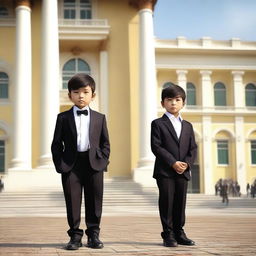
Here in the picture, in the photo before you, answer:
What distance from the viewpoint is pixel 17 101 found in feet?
87.3

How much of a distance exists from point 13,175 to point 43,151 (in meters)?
2.01

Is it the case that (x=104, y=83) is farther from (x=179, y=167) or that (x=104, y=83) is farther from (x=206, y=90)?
(x=179, y=167)

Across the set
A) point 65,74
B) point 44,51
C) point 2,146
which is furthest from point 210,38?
point 2,146

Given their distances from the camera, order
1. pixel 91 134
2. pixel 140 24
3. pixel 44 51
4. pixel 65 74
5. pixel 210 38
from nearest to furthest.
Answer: pixel 91 134 → pixel 44 51 → pixel 140 24 → pixel 65 74 → pixel 210 38

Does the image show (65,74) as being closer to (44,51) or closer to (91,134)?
(44,51)

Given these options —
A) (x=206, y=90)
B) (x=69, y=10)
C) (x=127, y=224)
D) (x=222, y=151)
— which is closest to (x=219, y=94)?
(x=206, y=90)

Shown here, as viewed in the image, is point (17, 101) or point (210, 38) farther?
point (210, 38)

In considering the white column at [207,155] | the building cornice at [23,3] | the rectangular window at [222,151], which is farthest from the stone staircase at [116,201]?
the rectangular window at [222,151]

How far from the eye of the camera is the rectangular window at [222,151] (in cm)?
3534

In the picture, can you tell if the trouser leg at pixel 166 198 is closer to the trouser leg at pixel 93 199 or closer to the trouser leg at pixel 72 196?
the trouser leg at pixel 93 199

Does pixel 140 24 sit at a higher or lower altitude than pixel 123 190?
higher

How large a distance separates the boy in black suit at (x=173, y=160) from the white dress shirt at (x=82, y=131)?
2.69ft

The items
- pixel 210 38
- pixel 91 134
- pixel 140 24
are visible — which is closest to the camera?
pixel 91 134

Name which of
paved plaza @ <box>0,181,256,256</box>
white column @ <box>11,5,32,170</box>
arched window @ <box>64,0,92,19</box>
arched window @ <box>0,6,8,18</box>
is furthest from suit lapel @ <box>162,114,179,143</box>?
arched window @ <box>0,6,8,18</box>
